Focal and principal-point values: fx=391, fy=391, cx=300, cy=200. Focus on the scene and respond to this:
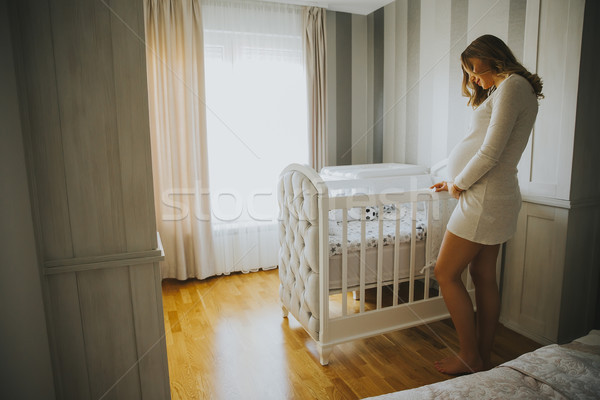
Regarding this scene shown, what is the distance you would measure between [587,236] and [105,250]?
237 cm

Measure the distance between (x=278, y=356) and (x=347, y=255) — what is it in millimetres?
658

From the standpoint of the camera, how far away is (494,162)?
161 centimetres

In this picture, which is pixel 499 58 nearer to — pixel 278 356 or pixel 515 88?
pixel 515 88

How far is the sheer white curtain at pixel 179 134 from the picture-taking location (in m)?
2.98

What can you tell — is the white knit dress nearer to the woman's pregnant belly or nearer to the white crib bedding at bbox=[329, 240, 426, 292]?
the woman's pregnant belly

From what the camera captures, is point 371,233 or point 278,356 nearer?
point 278,356

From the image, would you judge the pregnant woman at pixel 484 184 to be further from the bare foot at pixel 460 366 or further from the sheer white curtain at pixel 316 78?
the sheer white curtain at pixel 316 78

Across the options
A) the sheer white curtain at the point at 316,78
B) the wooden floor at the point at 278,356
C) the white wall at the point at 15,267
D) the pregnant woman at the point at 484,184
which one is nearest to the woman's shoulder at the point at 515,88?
the pregnant woman at the point at 484,184

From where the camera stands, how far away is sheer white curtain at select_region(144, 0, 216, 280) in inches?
117

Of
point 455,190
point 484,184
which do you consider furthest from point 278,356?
point 484,184

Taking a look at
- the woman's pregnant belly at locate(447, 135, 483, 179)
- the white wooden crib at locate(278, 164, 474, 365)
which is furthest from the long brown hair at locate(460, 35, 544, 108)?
the white wooden crib at locate(278, 164, 474, 365)

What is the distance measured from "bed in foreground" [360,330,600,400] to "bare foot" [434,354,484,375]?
3.11ft

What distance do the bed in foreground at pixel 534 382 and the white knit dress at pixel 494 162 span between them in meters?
0.77

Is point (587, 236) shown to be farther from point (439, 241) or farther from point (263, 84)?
point (263, 84)
